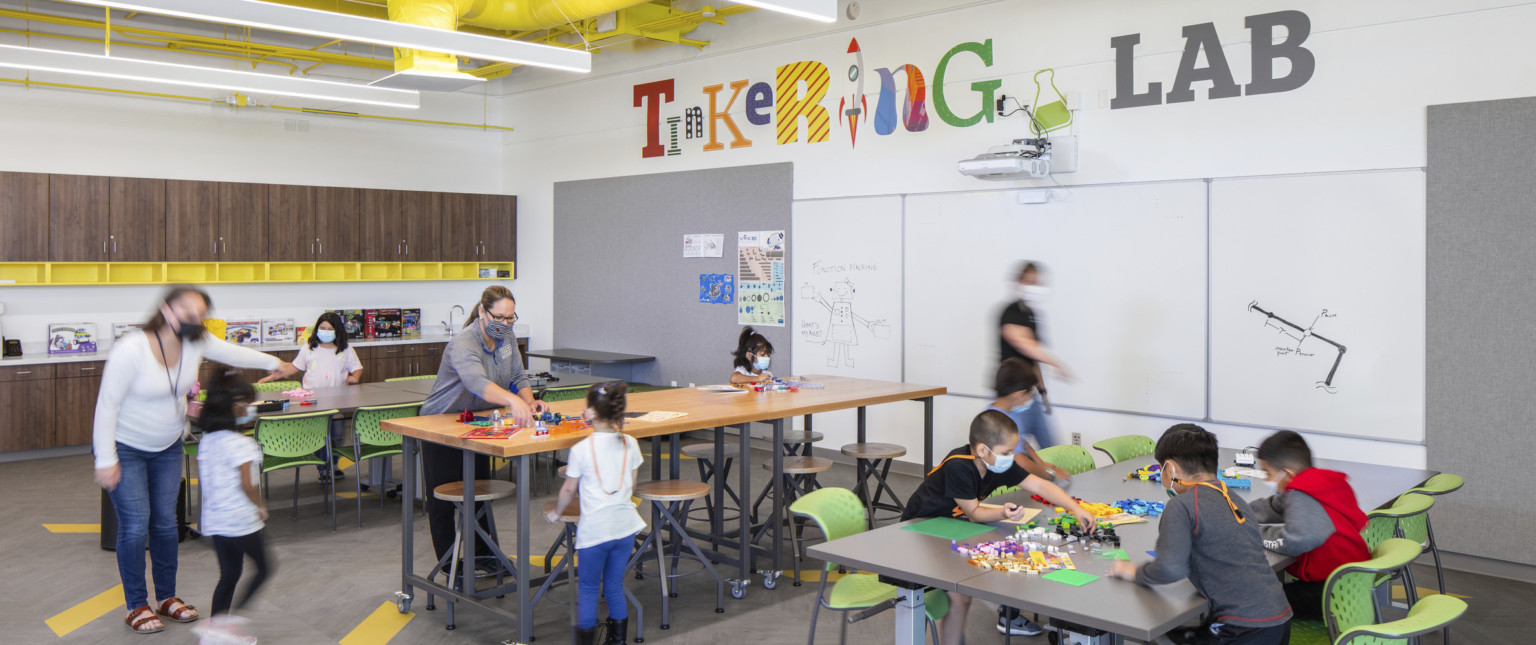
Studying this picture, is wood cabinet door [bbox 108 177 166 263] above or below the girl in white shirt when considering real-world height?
above

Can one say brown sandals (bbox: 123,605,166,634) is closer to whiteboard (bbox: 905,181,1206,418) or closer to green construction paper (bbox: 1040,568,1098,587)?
green construction paper (bbox: 1040,568,1098,587)

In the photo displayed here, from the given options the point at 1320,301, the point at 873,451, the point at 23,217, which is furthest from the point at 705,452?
the point at 23,217

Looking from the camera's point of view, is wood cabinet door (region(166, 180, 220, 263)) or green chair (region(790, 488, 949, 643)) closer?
green chair (region(790, 488, 949, 643))

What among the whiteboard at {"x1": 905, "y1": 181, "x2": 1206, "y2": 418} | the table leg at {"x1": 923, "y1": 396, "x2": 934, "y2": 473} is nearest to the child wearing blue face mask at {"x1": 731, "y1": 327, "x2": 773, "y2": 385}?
the table leg at {"x1": 923, "y1": 396, "x2": 934, "y2": 473}

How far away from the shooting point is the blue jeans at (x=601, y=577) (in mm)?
3678

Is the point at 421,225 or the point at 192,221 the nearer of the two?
the point at 192,221

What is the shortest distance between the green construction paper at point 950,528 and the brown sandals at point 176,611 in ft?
10.3

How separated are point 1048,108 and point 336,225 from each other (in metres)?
6.71

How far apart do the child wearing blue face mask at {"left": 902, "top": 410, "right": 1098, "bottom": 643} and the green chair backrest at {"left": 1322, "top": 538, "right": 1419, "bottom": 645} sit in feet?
2.26

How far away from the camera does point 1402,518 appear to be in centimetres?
361

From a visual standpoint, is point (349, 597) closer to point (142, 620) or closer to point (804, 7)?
point (142, 620)

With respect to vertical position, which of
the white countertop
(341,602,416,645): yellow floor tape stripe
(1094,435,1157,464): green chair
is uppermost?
the white countertop

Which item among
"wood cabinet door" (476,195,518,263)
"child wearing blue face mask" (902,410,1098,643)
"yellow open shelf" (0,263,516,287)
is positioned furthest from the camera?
"wood cabinet door" (476,195,518,263)

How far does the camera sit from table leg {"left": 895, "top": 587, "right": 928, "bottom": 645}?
9.89 ft
